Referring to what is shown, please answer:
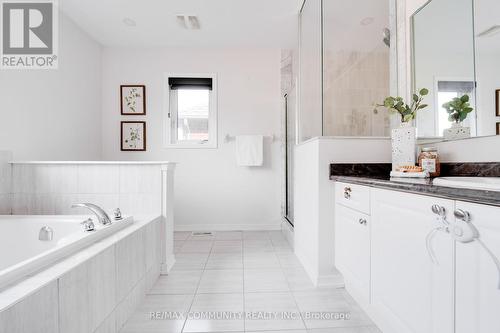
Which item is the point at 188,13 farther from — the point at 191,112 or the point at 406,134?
the point at 406,134

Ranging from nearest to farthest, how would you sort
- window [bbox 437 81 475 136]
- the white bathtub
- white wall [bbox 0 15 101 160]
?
window [bbox 437 81 475 136] < the white bathtub < white wall [bbox 0 15 101 160]

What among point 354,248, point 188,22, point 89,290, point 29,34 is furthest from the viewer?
point 188,22

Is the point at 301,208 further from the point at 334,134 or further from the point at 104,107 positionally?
the point at 104,107

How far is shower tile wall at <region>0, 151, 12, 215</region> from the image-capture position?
1.96 m

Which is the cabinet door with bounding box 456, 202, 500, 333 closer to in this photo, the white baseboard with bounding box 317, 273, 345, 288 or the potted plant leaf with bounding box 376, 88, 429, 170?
the potted plant leaf with bounding box 376, 88, 429, 170

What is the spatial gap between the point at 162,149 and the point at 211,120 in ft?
2.45

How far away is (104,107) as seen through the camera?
3.38 m

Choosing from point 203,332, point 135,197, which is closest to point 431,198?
point 203,332

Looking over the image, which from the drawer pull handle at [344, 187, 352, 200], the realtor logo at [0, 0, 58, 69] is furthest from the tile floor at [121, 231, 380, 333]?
the realtor logo at [0, 0, 58, 69]

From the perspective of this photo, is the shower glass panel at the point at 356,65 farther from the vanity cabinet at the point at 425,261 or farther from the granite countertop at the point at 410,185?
the vanity cabinet at the point at 425,261

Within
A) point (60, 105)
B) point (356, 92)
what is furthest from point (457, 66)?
point (60, 105)

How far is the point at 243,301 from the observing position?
1.62m

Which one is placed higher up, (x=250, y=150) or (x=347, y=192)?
(x=250, y=150)

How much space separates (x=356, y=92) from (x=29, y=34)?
9.70 feet
